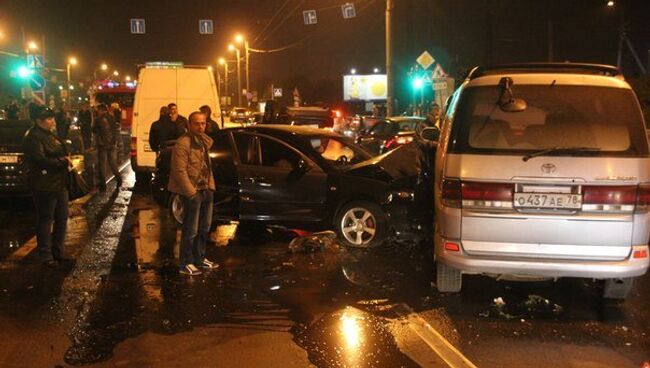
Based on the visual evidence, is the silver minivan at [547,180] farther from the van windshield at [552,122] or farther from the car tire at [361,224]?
the car tire at [361,224]

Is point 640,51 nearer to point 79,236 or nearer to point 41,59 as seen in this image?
point 41,59

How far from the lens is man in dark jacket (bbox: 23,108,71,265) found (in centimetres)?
691

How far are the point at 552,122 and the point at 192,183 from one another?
3521 mm

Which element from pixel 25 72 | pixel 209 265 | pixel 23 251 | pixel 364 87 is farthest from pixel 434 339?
pixel 364 87

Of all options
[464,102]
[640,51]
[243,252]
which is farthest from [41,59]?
[640,51]

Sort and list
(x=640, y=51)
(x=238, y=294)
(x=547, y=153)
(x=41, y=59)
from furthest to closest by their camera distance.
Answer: (x=640, y=51), (x=41, y=59), (x=238, y=294), (x=547, y=153)

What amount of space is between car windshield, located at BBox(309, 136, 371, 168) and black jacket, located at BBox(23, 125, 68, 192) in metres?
3.28

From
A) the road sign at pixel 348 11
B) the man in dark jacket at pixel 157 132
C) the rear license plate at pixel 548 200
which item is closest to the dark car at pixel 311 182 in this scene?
the rear license plate at pixel 548 200

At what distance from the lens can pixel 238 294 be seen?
6184 millimetres

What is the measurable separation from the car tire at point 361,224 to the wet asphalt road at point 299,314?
159 millimetres

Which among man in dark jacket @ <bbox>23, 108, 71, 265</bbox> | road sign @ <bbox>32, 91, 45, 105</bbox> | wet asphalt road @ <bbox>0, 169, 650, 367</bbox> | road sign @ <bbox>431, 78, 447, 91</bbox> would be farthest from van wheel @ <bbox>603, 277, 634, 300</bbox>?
road sign @ <bbox>32, 91, 45, 105</bbox>

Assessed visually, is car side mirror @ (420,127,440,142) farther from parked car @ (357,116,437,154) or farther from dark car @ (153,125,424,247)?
parked car @ (357,116,437,154)

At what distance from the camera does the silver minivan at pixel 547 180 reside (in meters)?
5.02

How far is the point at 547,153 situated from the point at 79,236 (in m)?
6.57
